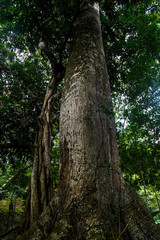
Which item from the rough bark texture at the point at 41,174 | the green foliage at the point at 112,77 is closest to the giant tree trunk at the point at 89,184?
the rough bark texture at the point at 41,174

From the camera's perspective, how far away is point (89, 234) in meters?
0.90

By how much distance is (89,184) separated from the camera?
1.09m

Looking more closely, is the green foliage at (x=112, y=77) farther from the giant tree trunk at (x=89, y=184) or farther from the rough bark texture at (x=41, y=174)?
the giant tree trunk at (x=89, y=184)

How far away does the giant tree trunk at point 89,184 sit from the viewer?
976mm

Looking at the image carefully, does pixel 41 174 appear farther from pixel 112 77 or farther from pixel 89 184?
pixel 112 77

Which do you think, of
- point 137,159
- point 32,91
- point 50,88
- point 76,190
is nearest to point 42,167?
point 76,190

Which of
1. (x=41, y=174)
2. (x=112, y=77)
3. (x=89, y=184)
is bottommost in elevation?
(x=89, y=184)

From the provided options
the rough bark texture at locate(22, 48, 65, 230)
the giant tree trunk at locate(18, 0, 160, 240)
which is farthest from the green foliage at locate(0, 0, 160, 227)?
the giant tree trunk at locate(18, 0, 160, 240)

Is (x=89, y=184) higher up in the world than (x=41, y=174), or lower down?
lower down

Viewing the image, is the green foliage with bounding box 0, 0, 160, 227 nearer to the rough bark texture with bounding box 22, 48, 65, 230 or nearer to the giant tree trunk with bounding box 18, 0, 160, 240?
the rough bark texture with bounding box 22, 48, 65, 230

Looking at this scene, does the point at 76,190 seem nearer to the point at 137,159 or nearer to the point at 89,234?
the point at 89,234

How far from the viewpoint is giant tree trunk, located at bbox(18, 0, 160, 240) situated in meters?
0.98

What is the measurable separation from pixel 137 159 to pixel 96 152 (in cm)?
357

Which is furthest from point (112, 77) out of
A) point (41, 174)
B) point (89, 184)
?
point (89, 184)
